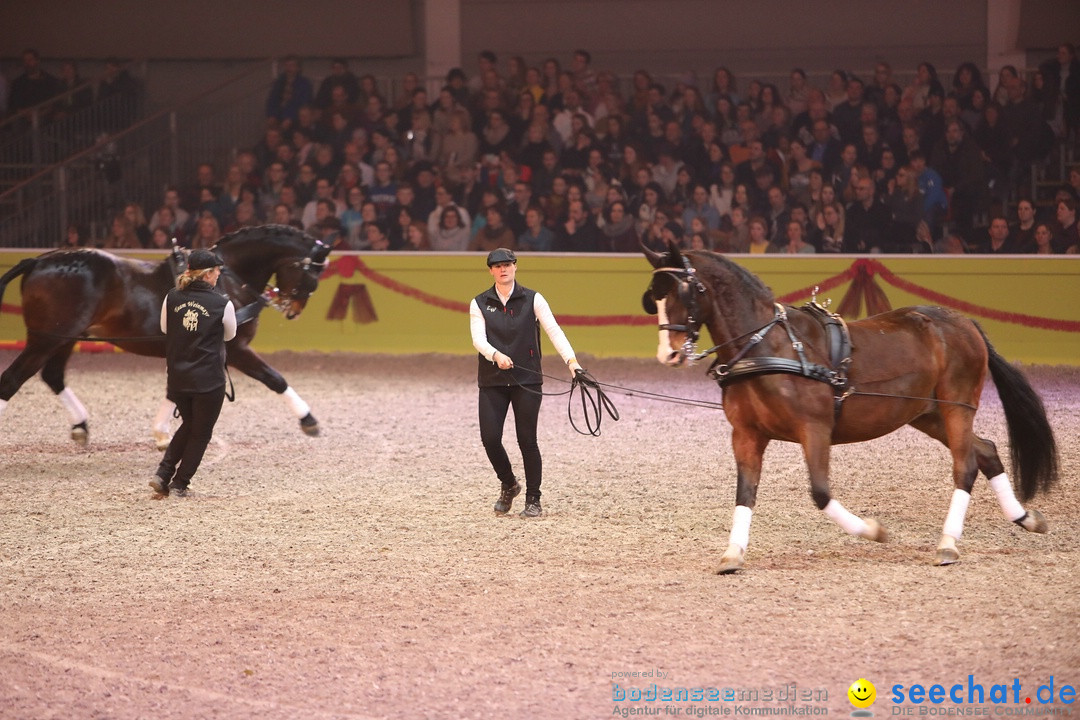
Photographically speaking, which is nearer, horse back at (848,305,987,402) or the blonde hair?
horse back at (848,305,987,402)

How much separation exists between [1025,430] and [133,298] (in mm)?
6678

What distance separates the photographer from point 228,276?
9.90 meters

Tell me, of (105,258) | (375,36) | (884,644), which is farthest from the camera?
(375,36)

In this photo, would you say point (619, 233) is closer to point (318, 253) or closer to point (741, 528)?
point (318, 253)

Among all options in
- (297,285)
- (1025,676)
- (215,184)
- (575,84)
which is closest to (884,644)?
(1025,676)

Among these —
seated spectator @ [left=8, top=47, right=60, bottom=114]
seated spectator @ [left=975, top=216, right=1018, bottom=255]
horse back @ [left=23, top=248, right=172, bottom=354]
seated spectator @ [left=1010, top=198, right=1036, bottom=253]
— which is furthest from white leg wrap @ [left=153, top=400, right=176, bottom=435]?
seated spectator @ [left=8, top=47, right=60, bottom=114]

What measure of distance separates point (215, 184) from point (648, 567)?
1287cm

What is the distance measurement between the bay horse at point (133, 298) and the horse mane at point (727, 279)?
4.57 m

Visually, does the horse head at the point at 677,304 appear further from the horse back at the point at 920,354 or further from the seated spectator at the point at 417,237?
the seated spectator at the point at 417,237

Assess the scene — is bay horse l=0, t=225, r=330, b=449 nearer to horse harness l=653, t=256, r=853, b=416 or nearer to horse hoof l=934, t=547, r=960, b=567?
horse harness l=653, t=256, r=853, b=416

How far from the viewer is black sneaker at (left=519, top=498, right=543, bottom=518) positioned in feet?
24.4

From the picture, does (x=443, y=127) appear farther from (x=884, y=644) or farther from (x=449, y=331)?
(x=884, y=644)

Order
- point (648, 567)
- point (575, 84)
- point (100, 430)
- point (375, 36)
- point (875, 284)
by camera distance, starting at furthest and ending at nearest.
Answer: point (375, 36) → point (575, 84) → point (875, 284) → point (100, 430) → point (648, 567)

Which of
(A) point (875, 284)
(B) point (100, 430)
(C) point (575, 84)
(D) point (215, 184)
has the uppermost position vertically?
(C) point (575, 84)
